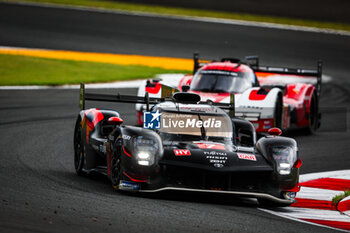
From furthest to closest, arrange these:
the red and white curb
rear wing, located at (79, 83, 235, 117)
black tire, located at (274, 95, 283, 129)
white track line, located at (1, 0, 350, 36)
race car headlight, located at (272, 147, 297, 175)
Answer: white track line, located at (1, 0, 350, 36) → black tire, located at (274, 95, 283, 129) → rear wing, located at (79, 83, 235, 117) → race car headlight, located at (272, 147, 297, 175) → the red and white curb

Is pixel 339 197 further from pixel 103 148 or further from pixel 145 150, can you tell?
pixel 103 148

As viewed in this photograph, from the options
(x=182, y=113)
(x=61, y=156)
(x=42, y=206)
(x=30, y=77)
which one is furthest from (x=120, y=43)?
(x=42, y=206)

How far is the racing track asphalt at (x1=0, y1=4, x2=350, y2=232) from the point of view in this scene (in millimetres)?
7223

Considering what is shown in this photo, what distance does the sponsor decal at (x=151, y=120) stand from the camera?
30.9 ft

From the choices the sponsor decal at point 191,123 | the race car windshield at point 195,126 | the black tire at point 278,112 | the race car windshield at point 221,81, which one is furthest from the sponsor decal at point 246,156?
the race car windshield at point 221,81

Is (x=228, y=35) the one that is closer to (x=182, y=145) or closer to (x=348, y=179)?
(x=348, y=179)

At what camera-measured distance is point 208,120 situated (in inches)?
386

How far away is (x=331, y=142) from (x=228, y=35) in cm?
1648

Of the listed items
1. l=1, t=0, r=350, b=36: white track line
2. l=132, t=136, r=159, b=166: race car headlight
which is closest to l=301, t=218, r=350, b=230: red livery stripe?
l=132, t=136, r=159, b=166: race car headlight

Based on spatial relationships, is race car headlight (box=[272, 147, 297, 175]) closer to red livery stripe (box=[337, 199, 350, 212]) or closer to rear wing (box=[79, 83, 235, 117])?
red livery stripe (box=[337, 199, 350, 212])

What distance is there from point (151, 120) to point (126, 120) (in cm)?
363

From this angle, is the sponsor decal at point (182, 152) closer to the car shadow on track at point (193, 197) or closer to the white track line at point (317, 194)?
the car shadow on track at point (193, 197)

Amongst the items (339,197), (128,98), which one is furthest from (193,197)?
(128,98)

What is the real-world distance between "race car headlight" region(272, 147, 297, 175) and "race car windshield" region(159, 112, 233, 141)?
95 cm
